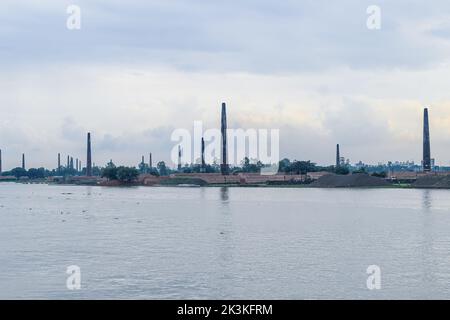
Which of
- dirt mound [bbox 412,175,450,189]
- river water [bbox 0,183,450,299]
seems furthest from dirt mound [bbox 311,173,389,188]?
river water [bbox 0,183,450,299]

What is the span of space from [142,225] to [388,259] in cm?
2661

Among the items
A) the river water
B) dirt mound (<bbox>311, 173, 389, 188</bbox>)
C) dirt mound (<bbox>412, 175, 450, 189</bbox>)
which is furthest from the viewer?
dirt mound (<bbox>311, 173, 389, 188</bbox>)

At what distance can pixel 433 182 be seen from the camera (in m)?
174

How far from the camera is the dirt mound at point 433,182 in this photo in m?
170

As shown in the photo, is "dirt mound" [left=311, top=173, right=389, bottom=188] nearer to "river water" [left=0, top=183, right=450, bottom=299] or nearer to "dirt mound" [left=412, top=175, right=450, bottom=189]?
"dirt mound" [left=412, top=175, right=450, bottom=189]

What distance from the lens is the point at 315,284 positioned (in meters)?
28.0

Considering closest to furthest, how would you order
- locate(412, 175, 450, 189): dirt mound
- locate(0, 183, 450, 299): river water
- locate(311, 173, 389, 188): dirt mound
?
1. locate(0, 183, 450, 299): river water
2. locate(412, 175, 450, 189): dirt mound
3. locate(311, 173, 389, 188): dirt mound

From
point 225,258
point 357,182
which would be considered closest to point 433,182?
point 357,182

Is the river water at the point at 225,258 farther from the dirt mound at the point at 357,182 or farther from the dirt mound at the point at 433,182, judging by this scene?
the dirt mound at the point at 357,182

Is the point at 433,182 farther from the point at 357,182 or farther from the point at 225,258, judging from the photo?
the point at 225,258

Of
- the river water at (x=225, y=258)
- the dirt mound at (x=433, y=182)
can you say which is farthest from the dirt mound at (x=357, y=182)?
the river water at (x=225, y=258)

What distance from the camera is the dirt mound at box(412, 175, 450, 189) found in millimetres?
170375
